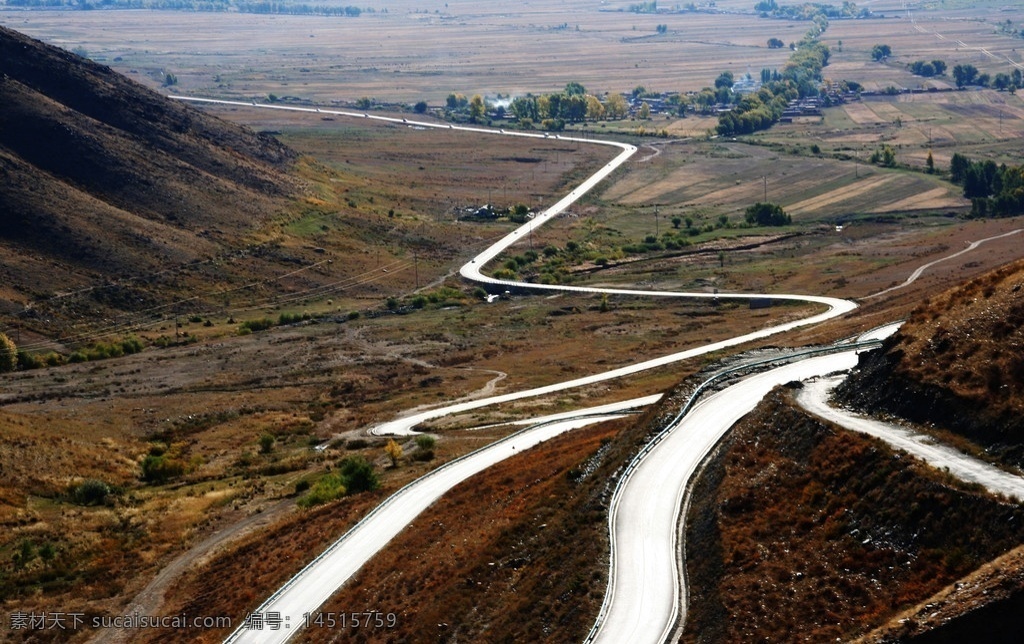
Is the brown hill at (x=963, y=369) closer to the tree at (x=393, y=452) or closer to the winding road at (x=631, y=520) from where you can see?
the winding road at (x=631, y=520)

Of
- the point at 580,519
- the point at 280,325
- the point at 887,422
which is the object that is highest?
the point at 887,422

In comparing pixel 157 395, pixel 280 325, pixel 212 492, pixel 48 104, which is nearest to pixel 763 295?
pixel 280 325

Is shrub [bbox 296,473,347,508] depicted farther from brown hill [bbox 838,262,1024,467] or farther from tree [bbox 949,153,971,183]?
tree [bbox 949,153,971,183]

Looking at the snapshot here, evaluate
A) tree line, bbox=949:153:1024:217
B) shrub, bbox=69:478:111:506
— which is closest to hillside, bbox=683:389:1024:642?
shrub, bbox=69:478:111:506

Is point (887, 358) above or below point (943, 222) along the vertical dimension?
above

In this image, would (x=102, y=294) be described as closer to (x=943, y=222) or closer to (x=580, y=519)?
(x=580, y=519)
